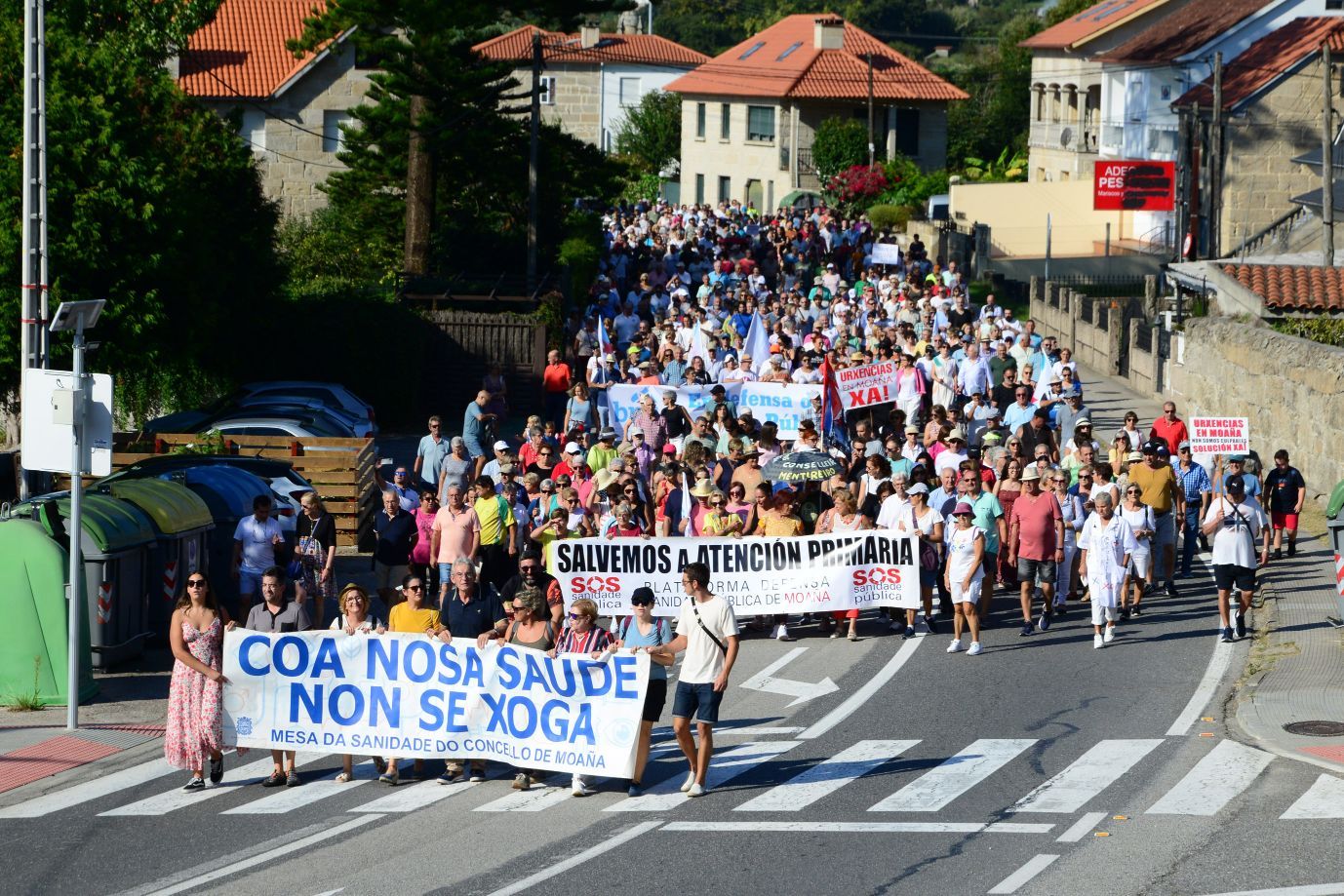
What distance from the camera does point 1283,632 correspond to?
18016 millimetres

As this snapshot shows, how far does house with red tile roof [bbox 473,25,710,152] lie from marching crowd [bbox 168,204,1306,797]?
65.3m

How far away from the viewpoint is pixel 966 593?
1733 centimetres

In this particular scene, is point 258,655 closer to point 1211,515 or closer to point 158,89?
point 1211,515

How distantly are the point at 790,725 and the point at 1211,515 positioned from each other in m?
6.67

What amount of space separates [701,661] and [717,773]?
1.16 m

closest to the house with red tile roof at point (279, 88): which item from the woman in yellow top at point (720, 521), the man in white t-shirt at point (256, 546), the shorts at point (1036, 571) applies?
the woman in yellow top at point (720, 521)

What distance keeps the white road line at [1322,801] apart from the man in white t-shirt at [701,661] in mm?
3684

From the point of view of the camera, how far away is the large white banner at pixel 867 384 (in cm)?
2597

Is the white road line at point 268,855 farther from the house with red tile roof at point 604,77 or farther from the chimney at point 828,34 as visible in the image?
the house with red tile roof at point 604,77

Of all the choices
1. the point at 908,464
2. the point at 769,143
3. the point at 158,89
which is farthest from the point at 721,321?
the point at 769,143

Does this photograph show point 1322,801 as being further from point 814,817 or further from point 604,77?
point 604,77

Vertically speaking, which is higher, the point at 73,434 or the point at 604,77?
the point at 604,77

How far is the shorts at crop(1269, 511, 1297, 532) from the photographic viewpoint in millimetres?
21234

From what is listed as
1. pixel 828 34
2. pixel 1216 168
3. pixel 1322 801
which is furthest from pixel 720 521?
pixel 828 34
